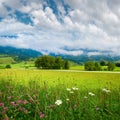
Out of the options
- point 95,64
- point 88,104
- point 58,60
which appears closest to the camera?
point 88,104

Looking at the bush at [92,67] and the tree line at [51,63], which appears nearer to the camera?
the bush at [92,67]

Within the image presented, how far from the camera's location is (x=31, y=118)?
243 inches

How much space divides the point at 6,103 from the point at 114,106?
3.37m

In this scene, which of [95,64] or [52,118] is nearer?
[52,118]

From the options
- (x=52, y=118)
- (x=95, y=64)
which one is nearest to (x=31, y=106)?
(x=52, y=118)

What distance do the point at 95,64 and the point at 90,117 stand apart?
253ft

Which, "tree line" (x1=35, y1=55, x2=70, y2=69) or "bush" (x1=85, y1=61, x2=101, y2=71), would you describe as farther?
"tree line" (x1=35, y1=55, x2=70, y2=69)

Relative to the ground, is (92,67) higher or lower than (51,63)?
lower

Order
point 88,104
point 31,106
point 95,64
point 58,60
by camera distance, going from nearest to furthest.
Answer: point 31,106 → point 88,104 → point 95,64 → point 58,60

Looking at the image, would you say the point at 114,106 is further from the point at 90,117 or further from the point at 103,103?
the point at 90,117

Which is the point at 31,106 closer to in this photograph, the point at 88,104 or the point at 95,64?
the point at 88,104

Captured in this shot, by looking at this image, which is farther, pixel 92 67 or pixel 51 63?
pixel 51 63

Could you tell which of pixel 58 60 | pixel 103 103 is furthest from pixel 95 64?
pixel 103 103

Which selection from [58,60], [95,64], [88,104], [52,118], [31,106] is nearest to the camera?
[52,118]
